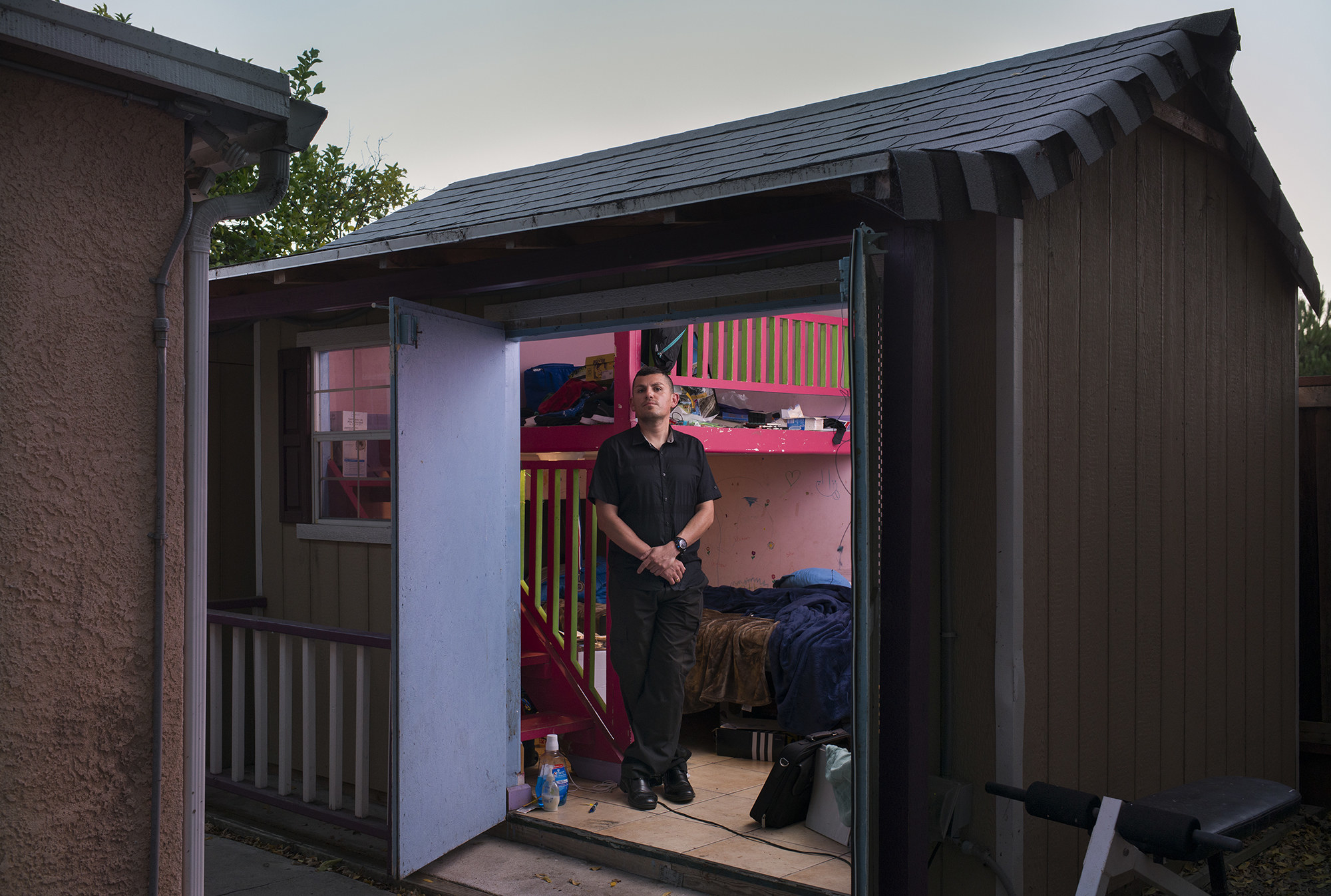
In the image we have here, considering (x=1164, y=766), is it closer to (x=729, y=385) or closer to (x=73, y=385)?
(x=729, y=385)

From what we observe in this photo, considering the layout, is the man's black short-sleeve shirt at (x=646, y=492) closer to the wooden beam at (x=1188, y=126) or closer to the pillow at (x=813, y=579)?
the wooden beam at (x=1188, y=126)

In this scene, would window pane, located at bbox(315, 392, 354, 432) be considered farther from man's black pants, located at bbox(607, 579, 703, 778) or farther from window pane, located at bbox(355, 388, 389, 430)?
man's black pants, located at bbox(607, 579, 703, 778)

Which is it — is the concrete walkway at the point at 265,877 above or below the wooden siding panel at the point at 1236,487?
below

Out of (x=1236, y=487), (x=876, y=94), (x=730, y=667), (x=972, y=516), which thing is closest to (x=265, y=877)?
(x=730, y=667)

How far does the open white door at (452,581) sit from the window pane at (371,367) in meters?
1.06

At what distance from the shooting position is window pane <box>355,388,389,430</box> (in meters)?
5.95

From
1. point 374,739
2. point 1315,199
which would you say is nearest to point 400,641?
point 374,739

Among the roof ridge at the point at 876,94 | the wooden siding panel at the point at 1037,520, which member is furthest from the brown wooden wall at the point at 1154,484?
the roof ridge at the point at 876,94

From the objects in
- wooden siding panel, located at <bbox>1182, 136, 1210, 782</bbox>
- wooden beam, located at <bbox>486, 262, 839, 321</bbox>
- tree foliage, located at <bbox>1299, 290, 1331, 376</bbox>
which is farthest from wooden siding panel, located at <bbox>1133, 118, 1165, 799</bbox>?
tree foliage, located at <bbox>1299, 290, 1331, 376</bbox>

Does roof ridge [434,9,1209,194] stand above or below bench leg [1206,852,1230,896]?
above

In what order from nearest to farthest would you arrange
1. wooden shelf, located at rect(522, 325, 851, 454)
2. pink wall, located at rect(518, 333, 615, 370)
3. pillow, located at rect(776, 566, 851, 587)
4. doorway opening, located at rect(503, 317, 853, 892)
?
doorway opening, located at rect(503, 317, 853, 892) < wooden shelf, located at rect(522, 325, 851, 454) < pillow, located at rect(776, 566, 851, 587) < pink wall, located at rect(518, 333, 615, 370)

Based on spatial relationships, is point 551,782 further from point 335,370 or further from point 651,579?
point 335,370

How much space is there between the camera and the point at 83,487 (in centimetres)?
244

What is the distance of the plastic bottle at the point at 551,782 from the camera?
518cm
